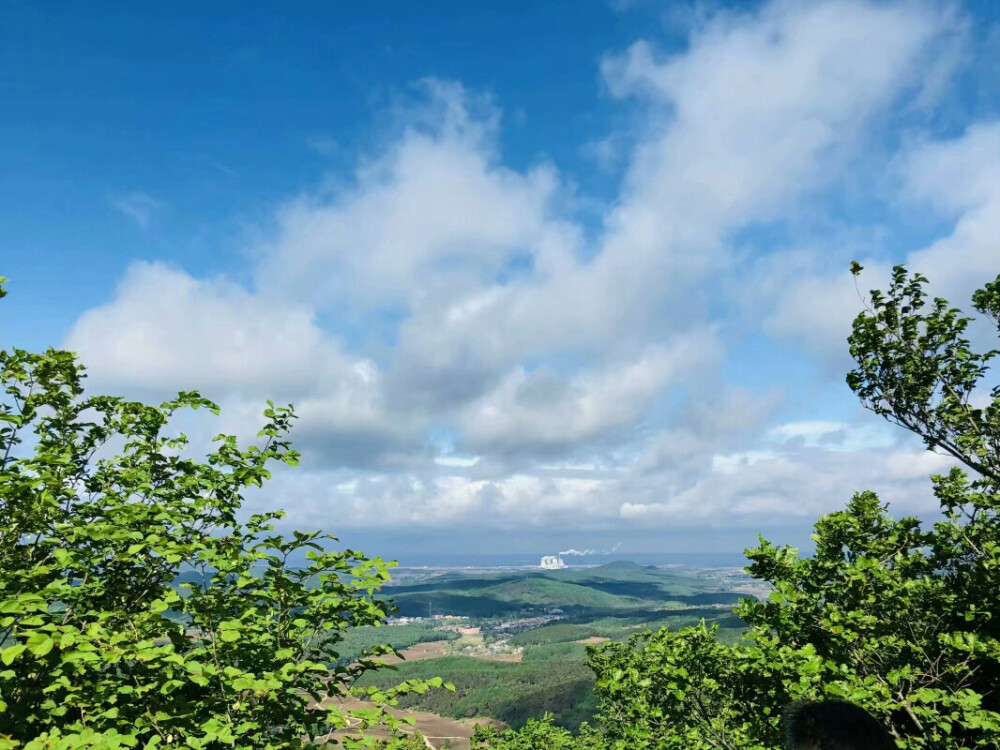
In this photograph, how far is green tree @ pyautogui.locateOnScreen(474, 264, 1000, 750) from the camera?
1009cm

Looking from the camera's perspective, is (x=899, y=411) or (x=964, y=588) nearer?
(x=964, y=588)

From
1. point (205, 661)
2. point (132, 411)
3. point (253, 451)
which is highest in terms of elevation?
point (132, 411)

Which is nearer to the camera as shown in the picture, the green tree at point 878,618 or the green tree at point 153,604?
the green tree at point 153,604

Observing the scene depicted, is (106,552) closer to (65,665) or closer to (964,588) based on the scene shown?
(65,665)

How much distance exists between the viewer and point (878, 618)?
39.3 ft

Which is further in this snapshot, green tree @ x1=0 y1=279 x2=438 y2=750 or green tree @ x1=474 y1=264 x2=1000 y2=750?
green tree @ x1=474 y1=264 x2=1000 y2=750

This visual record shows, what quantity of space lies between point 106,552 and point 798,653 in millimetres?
10483

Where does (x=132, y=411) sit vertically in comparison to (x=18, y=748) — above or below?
above

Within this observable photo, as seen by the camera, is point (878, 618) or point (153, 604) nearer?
point (153, 604)

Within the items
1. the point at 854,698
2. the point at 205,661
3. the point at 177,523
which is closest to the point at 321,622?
the point at 205,661

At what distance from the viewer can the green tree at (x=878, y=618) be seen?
10.1 meters

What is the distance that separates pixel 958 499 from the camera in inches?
621

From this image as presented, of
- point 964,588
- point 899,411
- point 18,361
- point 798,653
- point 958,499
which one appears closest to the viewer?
point 18,361

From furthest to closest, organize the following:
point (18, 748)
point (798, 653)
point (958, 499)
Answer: point (958, 499) → point (798, 653) → point (18, 748)
